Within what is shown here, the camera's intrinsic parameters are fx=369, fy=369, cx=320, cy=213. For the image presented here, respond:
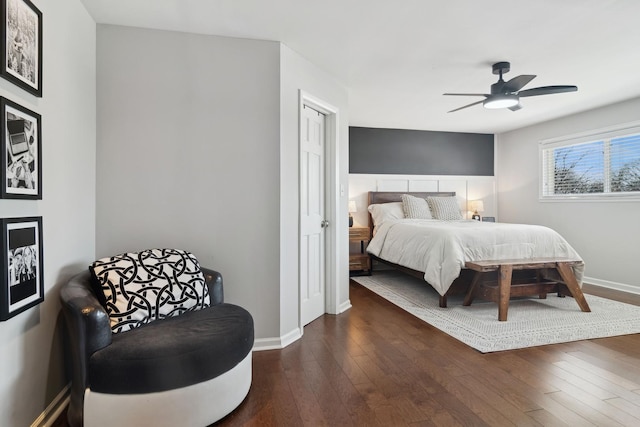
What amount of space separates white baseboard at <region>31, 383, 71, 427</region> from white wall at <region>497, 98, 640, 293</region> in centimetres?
587

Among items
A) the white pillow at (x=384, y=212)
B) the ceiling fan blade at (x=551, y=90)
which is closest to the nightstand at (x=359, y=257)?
the white pillow at (x=384, y=212)

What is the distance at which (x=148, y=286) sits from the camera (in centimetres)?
205

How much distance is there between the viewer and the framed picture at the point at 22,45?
149 cm

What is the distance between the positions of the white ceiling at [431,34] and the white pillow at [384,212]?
2.05 m

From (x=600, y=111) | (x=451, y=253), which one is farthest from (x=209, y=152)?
(x=600, y=111)

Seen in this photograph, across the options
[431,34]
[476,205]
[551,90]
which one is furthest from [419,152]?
[431,34]

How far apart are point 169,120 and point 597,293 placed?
16.9ft

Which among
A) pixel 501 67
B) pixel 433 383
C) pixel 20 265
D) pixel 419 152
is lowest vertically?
pixel 433 383

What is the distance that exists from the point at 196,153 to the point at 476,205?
537 centimetres

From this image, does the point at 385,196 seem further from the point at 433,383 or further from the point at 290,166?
the point at 433,383

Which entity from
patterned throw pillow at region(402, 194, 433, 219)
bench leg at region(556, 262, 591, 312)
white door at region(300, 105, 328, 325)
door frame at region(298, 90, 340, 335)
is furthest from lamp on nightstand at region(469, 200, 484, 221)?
white door at region(300, 105, 328, 325)

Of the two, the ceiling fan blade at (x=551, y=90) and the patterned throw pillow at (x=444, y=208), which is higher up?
the ceiling fan blade at (x=551, y=90)

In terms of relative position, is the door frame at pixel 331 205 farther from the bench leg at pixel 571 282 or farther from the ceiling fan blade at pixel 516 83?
the bench leg at pixel 571 282

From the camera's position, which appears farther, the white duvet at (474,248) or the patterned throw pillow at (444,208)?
the patterned throw pillow at (444,208)
